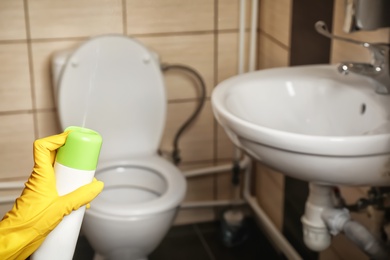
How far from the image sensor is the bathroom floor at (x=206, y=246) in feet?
7.28

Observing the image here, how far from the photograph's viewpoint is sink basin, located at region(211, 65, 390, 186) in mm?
1234

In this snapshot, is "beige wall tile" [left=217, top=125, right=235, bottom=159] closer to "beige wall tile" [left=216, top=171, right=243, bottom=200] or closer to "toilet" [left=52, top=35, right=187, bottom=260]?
"beige wall tile" [left=216, top=171, right=243, bottom=200]

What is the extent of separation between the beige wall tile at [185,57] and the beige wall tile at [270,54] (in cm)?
17

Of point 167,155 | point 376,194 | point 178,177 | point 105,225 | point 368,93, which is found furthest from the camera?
point 167,155

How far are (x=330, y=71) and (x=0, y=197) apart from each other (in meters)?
0.85

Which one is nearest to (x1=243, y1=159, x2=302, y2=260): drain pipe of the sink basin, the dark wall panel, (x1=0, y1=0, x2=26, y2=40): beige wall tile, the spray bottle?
the dark wall panel

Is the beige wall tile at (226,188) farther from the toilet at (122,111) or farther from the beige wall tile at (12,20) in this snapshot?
the beige wall tile at (12,20)

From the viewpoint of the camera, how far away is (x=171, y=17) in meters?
2.12

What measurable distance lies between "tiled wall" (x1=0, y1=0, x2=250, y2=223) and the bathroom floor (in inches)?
9.5

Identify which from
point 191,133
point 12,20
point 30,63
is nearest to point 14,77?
point 30,63

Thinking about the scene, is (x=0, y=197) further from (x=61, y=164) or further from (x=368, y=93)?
(x=368, y=93)

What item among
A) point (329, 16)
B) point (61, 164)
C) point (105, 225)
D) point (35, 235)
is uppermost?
point (329, 16)

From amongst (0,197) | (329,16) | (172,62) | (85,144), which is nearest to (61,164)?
(85,144)

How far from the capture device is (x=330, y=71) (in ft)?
5.35
